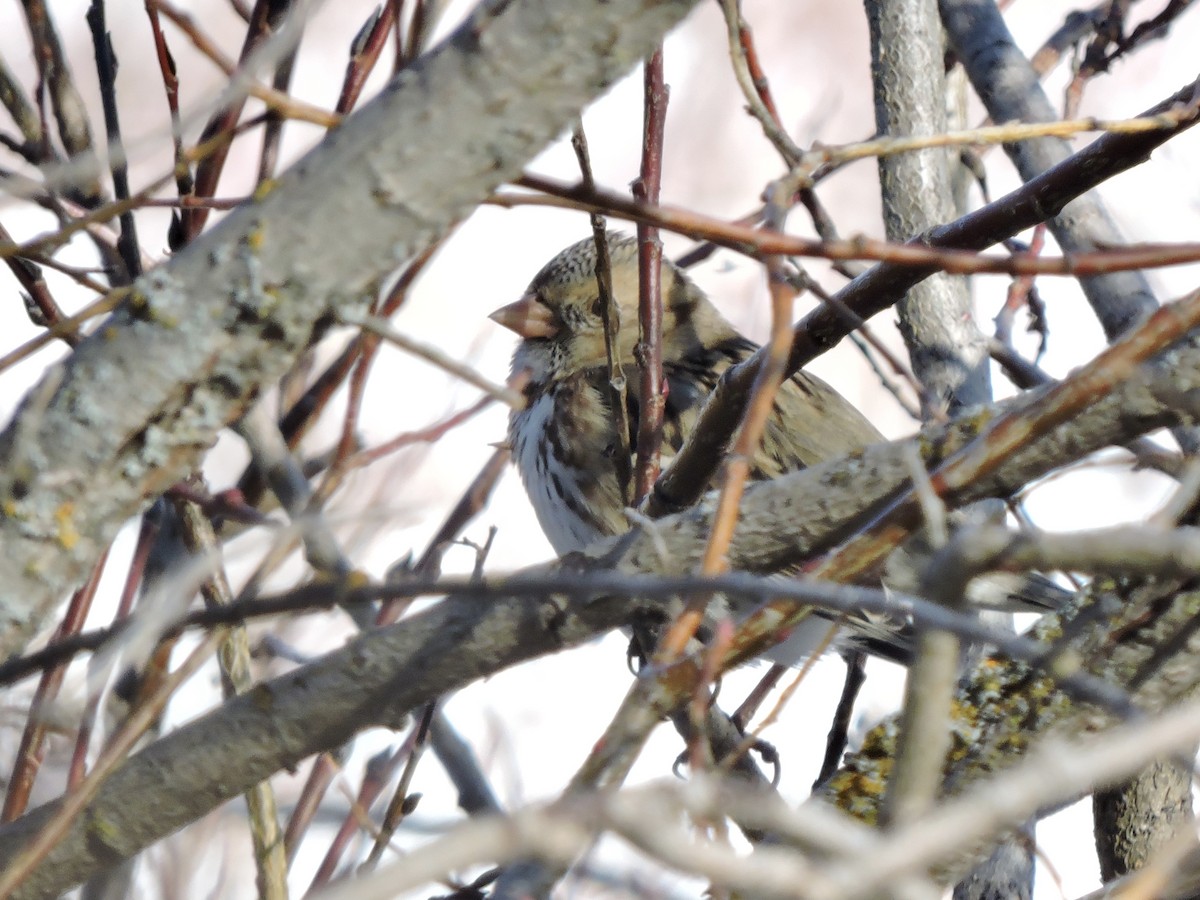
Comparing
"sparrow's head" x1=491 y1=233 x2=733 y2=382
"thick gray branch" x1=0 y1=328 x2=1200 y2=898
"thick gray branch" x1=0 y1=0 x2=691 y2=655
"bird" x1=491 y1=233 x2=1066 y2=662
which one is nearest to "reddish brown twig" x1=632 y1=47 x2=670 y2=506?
"bird" x1=491 y1=233 x2=1066 y2=662

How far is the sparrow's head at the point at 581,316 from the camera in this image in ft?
12.6

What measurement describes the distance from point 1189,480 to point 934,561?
26 cm

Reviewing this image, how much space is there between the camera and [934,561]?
118cm

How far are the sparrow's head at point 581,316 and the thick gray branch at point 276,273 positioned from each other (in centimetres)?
232

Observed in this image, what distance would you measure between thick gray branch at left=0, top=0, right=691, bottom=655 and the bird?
1565 mm

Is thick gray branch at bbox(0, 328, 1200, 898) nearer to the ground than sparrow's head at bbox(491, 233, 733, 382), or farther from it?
nearer to the ground

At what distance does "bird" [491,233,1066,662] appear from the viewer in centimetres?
331

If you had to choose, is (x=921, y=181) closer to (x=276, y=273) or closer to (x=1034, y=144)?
(x=1034, y=144)

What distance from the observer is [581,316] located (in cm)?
387

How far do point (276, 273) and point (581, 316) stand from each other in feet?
8.08

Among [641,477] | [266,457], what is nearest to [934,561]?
[266,457]

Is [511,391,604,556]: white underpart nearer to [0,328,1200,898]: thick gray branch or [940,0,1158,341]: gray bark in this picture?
[940,0,1158,341]: gray bark

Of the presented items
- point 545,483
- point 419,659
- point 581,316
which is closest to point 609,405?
point 545,483

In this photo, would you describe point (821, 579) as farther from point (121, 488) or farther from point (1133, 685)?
point (121, 488)
